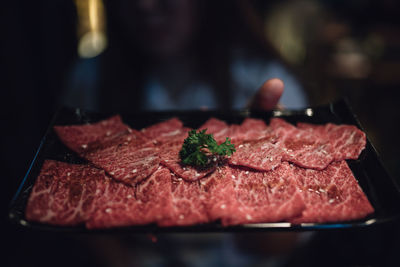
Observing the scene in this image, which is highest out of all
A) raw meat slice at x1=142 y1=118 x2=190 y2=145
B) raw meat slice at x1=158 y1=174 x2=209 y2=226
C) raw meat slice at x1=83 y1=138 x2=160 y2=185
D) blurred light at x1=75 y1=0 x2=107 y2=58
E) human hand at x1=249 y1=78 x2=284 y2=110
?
blurred light at x1=75 y1=0 x2=107 y2=58

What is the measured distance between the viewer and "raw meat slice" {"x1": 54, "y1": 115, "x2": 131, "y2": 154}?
229cm

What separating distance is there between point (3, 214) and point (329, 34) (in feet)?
23.0

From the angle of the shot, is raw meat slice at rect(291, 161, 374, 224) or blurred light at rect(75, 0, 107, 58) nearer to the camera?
raw meat slice at rect(291, 161, 374, 224)

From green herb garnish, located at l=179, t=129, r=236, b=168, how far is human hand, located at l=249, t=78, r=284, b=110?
825 mm

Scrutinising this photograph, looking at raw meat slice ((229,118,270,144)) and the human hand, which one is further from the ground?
the human hand

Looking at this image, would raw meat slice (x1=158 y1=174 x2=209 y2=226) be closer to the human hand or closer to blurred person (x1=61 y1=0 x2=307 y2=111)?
the human hand

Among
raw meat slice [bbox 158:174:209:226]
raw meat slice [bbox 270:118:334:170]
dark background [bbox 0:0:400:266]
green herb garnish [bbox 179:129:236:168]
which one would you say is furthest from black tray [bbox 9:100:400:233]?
dark background [bbox 0:0:400:266]

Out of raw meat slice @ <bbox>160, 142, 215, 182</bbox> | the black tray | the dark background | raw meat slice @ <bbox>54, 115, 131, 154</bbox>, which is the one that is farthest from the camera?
the dark background

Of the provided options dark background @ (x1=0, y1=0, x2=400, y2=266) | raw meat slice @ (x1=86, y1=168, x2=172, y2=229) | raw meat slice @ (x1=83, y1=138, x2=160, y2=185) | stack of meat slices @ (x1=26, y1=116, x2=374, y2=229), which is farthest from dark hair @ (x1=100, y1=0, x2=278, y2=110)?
raw meat slice @ (x1=86, y1=168, x2=172, y2=229)

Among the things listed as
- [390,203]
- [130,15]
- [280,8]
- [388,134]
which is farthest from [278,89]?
[280,8]

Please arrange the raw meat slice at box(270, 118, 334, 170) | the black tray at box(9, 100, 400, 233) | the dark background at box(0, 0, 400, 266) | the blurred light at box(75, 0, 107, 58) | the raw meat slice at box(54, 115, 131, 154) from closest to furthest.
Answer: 1. the black tray at box(9, 100, 400, 233)
2. the raw meat slice at box(270, 118, 334, 170)
3. the raw meat slice at box(54, 115, 131, 154)
4. the dark background at box(0, 0, 400, 266)
5. the blurred light at box(75, 0, 107, 58)

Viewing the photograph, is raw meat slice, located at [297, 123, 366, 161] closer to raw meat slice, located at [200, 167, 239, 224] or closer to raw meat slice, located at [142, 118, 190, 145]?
raw meat slice, located at [200, 167, 239, 224]

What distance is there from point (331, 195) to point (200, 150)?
3.16ft

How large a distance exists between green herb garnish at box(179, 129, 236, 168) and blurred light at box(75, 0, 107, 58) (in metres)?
5.04
